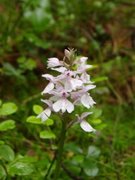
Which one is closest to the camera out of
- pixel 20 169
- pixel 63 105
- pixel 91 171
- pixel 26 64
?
pixel 63 105

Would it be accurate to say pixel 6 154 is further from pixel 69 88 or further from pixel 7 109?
pixel 69 88

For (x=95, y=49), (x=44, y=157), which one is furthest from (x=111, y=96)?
(x=44, y=157)

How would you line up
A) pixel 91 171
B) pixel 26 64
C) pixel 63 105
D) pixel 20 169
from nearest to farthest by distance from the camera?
pixel 63 105 < pixel 20 169 < pixel 91 171 < pixel 26 64

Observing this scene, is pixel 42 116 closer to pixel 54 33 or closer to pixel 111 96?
pixel 111 96

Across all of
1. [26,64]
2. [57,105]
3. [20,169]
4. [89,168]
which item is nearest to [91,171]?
[89,168]

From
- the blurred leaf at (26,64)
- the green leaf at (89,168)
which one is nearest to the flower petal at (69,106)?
the green leaf at (89,168)

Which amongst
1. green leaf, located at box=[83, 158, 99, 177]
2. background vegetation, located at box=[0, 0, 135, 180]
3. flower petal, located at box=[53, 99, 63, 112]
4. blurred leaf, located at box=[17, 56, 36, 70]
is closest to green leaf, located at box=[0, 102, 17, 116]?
background vegetation, located at box=[0, 0, 135, 180]

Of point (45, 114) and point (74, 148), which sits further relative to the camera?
point (74, 148)

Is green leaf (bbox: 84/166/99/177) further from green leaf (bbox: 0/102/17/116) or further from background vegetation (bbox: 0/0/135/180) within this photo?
green leaf (bbox: 0/102/17/116)
